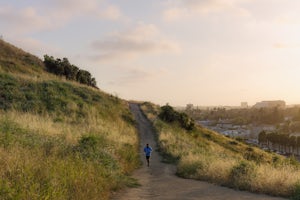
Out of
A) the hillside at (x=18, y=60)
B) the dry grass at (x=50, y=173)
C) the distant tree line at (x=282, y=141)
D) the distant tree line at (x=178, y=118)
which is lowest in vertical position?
the distant tree line at (x=282, y=141)

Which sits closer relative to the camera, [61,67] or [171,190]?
[171,190]

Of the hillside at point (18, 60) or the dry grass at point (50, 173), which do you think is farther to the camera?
the hillside at point (18, 60)

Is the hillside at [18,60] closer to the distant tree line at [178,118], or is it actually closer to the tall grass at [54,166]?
the distant tree line at [178,118]

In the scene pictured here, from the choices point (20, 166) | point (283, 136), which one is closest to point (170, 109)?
point (20, 166)

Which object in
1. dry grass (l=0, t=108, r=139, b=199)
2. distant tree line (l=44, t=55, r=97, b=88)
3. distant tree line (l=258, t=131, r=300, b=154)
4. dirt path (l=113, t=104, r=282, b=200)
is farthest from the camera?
distant tree line (l=258, t=131, r=300, b=154)

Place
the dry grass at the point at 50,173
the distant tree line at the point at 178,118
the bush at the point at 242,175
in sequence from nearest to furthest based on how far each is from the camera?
the dry grass at the point at 50,173 → the bush at the point at 242,175 → the distant tree line at the point at 178,118

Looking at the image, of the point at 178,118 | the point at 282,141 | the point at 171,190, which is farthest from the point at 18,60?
the point at 282,141

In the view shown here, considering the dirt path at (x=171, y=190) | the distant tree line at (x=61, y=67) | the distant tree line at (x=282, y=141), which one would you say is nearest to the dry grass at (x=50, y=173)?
the dirt path at (x=171, y=190)

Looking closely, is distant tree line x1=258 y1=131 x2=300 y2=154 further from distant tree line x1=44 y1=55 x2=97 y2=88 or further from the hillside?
the hillside

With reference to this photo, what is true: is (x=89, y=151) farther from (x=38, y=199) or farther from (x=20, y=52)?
(x=20, y=52)

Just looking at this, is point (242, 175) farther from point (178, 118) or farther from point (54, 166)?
point (178, 118)

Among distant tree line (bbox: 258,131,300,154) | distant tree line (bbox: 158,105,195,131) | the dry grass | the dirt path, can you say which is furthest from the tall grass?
distant tree line (bbox: 258,131,300,154)

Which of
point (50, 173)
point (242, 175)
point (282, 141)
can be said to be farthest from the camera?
point (282, 141)

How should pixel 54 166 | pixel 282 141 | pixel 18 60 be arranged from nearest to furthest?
1. pixel 54 166
2. pixel 18 60
3. pixel 282 141
